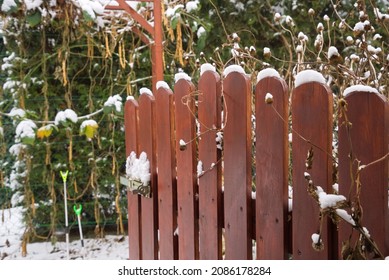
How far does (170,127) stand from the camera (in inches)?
52.6

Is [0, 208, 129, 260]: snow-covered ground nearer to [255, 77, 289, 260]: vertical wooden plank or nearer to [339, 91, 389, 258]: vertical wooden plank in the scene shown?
[255, 77, 289, 260]: vertical wooden plank

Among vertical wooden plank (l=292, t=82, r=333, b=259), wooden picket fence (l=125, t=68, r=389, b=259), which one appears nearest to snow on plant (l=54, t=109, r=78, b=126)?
wooden picket fence (l=125, t=68, r=389, b=259)

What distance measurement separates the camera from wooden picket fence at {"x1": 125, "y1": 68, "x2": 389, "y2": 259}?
2.49 ft

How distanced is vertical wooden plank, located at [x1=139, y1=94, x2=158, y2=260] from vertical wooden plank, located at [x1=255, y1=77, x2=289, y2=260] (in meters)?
0.58

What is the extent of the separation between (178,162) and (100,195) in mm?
2140

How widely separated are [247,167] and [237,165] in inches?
1.3

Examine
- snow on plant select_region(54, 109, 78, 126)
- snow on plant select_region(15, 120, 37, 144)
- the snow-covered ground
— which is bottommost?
the snow-covered ground

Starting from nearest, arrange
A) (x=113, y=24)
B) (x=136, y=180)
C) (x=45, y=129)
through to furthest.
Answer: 1. (x=136, y=180)
2. (x=45, y=129)
3. (x=113, y=24)

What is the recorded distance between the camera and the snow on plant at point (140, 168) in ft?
4.86

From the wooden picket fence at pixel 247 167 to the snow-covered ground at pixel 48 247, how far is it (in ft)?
5.28

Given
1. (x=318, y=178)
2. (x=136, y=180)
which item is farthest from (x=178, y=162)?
(x=318, y=178)

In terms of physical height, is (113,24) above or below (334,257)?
above

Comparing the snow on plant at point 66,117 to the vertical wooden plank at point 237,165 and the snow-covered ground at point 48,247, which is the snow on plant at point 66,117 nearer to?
the snow-covered ground at point 48,247

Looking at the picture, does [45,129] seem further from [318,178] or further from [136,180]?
[318,178]
